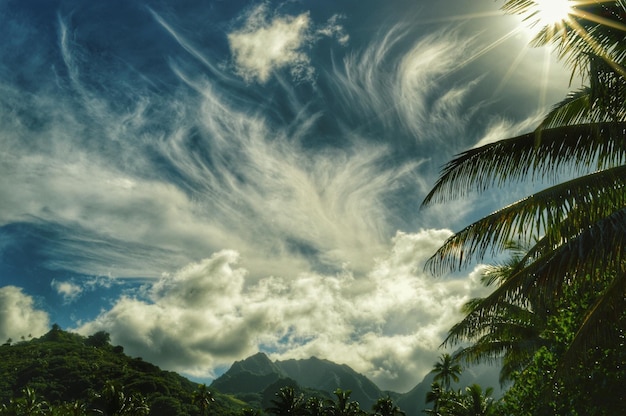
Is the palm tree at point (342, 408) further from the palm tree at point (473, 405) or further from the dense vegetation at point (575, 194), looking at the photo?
the dense vegetation at point (575, 194)

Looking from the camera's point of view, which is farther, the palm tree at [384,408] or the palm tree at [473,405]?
the palm tree at [384,408]

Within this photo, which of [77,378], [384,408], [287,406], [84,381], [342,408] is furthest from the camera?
[77,378]

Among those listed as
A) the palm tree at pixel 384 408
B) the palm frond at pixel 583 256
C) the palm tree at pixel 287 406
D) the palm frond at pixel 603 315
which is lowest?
the palm frond at pixel 603 315

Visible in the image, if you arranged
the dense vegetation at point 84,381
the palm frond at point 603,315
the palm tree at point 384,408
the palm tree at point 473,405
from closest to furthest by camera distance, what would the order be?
the palm frond at point 603,315
the palm tree at point 473,405
the palm tree at point 384,408
the dense vegetation at point 84,381

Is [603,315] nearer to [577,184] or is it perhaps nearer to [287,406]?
[577,184]

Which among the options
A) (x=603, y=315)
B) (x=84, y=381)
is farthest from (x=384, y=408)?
(x=84, y=381)

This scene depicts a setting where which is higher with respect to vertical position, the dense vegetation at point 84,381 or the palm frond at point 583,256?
the dense vegetation at point 84,381

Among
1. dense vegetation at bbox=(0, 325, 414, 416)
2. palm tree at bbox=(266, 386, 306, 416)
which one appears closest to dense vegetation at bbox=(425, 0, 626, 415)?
palm tree at bbox=(266, 386, 306, 416)

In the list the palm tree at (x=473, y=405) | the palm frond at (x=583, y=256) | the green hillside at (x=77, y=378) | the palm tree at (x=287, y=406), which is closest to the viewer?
the palm frond at (x=583, y=256)

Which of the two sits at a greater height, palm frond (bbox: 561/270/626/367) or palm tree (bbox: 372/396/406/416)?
palm tree (bbox: 372/396/406/416)

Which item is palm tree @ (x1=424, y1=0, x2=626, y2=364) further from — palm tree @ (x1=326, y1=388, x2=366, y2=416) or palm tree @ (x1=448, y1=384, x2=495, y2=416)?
palm tree @ (x1=326, y1=388, x2=366, y2=416)

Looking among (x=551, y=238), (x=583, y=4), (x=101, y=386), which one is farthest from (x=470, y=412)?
(x=101, y=386)

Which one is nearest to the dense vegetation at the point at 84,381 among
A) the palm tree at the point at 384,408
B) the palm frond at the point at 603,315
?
the palm tree at the point at 384,408

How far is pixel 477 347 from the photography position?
16.2 metres
